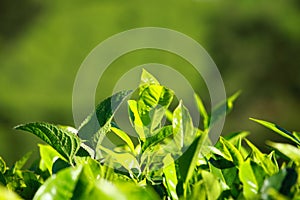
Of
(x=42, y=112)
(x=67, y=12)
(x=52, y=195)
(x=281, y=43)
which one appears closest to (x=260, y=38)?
(x=281, y=43)

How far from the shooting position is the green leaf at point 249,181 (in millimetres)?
739

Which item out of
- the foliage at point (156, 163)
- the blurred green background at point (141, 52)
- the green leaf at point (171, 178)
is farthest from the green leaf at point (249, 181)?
the blurred green background at point (141, 52)

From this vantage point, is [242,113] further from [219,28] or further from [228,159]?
[228,159]

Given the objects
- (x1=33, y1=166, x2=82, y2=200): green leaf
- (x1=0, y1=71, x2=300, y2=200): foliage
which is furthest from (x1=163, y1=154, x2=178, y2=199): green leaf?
(x1=33, y1=166, x2=82, y2=200): green leaf

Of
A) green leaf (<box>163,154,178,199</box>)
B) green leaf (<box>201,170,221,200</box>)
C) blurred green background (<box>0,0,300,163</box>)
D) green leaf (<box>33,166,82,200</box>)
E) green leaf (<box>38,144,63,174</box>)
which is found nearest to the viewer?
green leaf (<box>33,166,82,200</box>)

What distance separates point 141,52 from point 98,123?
4638 millimetres

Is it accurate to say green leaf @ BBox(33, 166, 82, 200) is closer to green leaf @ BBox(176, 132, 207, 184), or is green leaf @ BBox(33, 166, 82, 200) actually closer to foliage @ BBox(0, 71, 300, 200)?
foliage @ BBox(0, 71, 300, 200)

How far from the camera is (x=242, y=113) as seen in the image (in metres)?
5.50

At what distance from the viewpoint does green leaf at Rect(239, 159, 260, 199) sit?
29.1 inches

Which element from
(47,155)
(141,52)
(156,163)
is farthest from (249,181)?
(141,52)

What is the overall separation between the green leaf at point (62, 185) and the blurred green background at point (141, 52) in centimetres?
442

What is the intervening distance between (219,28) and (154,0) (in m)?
0.70

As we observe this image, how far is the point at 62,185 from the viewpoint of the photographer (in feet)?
1.97

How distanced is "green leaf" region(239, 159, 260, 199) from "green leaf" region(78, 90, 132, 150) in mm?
202
